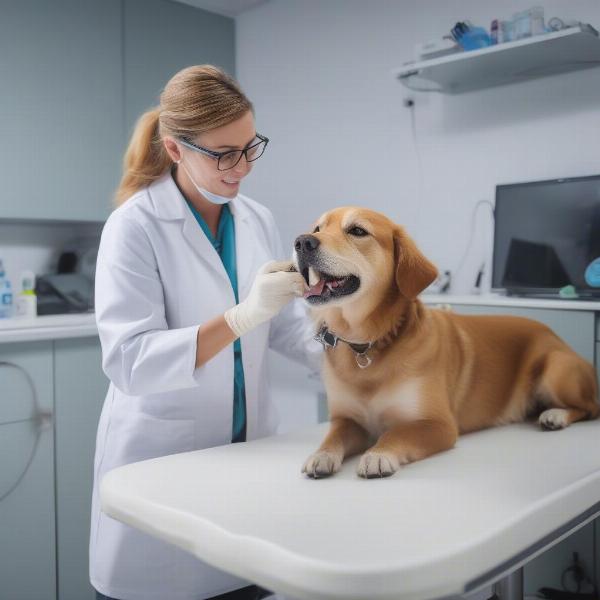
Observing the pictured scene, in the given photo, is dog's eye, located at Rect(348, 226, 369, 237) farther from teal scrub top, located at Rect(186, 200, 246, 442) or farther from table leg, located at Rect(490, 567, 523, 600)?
table leg, located at Rect(490, 567, 523, 600)

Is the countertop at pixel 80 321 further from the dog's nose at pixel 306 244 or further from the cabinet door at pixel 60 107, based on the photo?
the dog's nose at pixel 306 244

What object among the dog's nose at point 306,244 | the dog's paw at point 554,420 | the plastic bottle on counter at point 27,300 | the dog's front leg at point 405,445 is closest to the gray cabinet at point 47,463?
the plastic bottle on counter at point 27,300

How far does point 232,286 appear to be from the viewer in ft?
4.84

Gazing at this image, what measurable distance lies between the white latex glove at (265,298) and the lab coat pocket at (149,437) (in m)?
0.28

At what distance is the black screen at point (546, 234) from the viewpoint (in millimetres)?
2209

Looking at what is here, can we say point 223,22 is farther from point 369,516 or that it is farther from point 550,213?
point 369,516

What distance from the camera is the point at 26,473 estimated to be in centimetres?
231

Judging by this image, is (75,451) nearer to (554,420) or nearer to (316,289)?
(316,289)

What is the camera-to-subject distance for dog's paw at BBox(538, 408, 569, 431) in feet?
4.19

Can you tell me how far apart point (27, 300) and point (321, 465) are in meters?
2.30

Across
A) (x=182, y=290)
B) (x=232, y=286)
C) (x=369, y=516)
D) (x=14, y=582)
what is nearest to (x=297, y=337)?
(x=232, y=286)

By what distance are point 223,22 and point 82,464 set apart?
245 cm

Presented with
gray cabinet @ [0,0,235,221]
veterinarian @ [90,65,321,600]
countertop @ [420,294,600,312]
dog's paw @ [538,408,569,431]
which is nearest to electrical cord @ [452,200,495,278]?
countertop @ [420,294,600,312]

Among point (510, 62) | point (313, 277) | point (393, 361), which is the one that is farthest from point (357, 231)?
point (510, 62)
